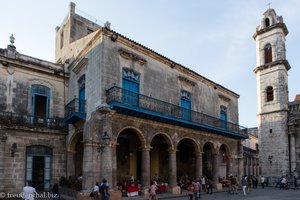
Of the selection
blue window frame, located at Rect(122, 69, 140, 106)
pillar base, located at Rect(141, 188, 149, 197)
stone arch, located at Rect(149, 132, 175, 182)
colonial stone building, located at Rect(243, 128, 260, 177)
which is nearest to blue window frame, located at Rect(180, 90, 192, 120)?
stone arch, located at Rect(149, 132, 175, 182)

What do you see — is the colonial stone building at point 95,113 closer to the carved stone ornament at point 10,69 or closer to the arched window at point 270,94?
the carved stone ornament at point 10,69

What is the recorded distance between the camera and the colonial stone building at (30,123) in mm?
15719

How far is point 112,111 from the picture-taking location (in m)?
14.9

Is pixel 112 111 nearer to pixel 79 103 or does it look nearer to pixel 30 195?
pixel 79 103

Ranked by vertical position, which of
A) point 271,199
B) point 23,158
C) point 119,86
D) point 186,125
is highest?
point 119,86

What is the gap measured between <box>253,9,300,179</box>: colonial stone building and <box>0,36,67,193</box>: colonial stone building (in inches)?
759

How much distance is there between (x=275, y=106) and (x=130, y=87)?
17424 millimetres

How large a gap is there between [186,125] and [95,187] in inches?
303

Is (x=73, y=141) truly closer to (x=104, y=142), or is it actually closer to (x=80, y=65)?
(x=104, y=142)

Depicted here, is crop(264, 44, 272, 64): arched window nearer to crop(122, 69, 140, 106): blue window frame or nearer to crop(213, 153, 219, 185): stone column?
crop(213, 153, 219, 185): stone column

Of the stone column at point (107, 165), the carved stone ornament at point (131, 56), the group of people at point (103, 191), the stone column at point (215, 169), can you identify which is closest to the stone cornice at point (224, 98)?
the stone column at point (215, 169)

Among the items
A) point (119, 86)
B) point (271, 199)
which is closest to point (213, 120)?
point (271, 199)

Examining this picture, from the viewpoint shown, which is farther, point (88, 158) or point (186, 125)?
point (186, 125)

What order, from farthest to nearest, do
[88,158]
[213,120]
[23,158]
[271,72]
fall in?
[271,72] < [213,120] < [23,158] < [88,158]
